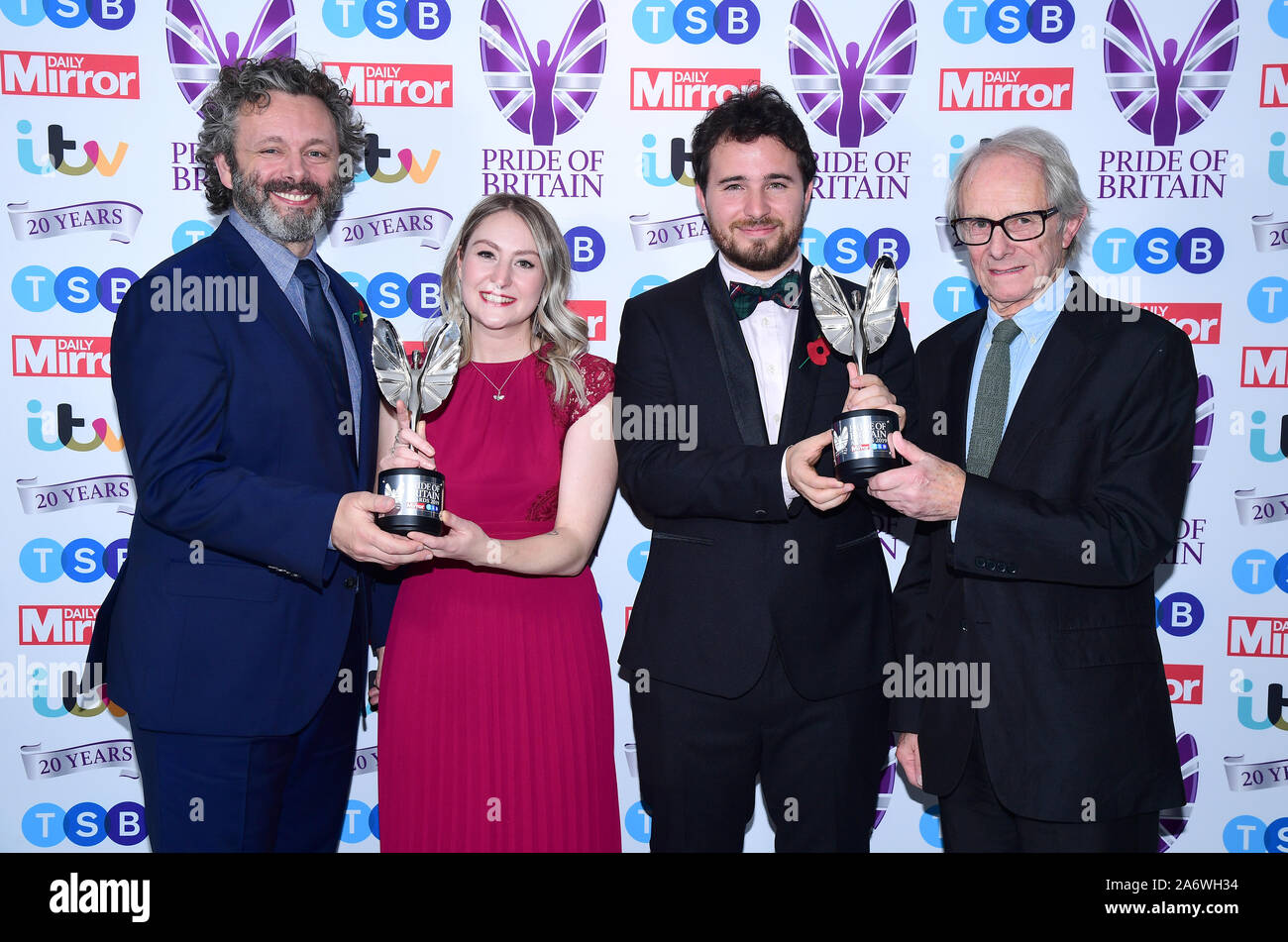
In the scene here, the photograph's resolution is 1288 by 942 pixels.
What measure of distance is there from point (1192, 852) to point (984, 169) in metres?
2.56

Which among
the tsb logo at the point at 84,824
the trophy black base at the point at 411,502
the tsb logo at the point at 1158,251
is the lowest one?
the tsb logo at the point at 84,824

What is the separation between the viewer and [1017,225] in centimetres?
246

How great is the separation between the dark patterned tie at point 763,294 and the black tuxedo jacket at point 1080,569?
0.70 meters

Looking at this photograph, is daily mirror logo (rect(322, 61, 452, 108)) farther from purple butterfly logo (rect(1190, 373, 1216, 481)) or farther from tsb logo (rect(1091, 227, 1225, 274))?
purple butterfly logo (rect(1190, 373, 1216, 481))

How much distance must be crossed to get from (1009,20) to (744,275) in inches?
57.9

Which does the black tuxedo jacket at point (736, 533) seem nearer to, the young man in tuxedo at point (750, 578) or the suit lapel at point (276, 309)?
the young man in tuxedo at point (750, 578)

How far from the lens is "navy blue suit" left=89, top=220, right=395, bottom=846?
2385 millimetres

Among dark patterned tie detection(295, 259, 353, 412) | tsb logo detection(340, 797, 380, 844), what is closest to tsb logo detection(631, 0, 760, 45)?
dark patterned tie detection(295, 259, 353, 412)

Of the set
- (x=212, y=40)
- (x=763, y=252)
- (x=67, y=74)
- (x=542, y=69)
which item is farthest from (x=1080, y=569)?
(x=67, y=74)

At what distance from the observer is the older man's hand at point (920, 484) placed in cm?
225

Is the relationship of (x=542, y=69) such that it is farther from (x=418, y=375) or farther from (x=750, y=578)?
(x=750, y=578)

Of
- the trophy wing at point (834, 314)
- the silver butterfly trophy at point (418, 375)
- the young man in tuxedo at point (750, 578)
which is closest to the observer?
the silver butterfly trophy at point (418, 375)

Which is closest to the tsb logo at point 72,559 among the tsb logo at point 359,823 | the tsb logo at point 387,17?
the tsb logo at point 359,823
